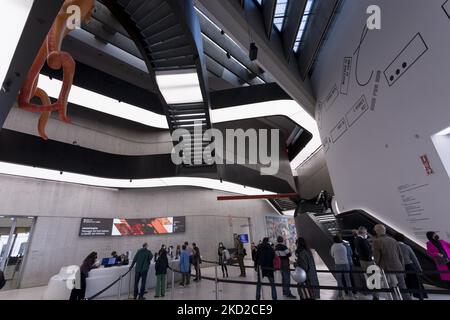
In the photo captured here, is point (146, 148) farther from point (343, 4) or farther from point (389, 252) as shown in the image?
point (389, 252)

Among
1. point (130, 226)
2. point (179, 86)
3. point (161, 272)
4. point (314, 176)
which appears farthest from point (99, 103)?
point (314, 176)

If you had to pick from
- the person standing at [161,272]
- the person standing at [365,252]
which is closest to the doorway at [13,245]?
the person standing at [161,272]

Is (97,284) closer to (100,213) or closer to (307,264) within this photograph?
(100,213)

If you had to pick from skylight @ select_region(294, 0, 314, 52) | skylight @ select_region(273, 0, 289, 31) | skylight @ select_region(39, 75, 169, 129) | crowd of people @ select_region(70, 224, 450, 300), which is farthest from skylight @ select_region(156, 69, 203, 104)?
crowd of people @ select_region(70, 224, 450, 300)

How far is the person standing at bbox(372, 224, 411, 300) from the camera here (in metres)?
3.55

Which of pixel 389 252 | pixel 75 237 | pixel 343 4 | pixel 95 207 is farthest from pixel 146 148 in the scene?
pixel 389 252

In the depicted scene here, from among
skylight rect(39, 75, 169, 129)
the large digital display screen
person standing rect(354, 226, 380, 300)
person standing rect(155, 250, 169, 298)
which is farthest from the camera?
the large digital display screen

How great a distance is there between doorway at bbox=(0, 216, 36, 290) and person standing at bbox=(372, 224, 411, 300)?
11.9 meters

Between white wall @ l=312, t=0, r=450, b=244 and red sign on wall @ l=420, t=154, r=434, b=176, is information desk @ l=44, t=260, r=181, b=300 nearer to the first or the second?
white wall @ l=312, t=0, r=450, b=244

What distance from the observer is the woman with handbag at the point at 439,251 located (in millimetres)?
3570

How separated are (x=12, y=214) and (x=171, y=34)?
31.3 feet

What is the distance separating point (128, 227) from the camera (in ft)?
38.1

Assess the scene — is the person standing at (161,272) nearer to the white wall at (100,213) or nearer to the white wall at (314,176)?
the white wall at (100,213)

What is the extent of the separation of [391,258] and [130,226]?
11485 millimetres
